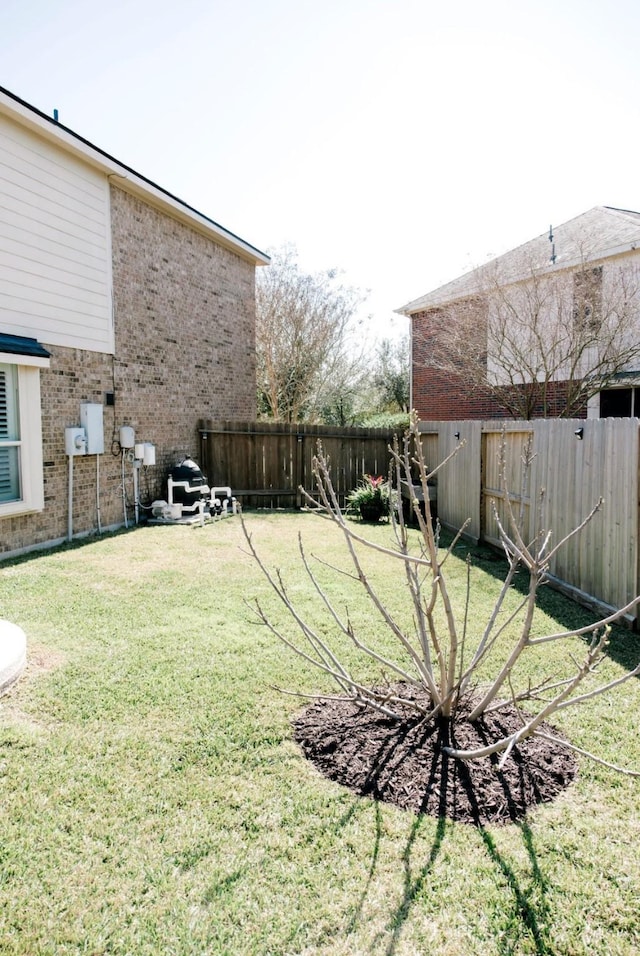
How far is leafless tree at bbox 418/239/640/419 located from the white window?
8.88 meters

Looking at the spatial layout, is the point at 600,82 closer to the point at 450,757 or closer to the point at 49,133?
the point at 49,133

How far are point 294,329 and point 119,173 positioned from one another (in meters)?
11.0

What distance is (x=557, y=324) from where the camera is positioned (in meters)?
11.4

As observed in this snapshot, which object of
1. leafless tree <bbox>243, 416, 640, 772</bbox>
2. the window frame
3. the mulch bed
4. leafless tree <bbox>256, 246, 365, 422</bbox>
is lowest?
the mulch bed

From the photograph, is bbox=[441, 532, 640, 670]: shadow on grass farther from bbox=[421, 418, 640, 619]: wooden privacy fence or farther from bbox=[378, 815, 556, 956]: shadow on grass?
bbox=[378, 815, 556, 956]: shadow on grass

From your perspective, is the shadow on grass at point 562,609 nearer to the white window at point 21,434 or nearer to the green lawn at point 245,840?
the green lawn at point 245,840

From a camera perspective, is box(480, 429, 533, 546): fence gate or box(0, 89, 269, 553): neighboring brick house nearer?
box(480, 429, 533, 546): fence gate

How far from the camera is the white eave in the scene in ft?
23.2

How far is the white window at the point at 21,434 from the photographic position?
7277 millimetres

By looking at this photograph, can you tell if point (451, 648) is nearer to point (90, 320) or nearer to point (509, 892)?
point (509, 892)

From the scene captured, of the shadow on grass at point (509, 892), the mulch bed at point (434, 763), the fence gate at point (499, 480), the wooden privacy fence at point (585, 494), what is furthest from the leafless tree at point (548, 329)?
the shadow on grass at point (509, 892)

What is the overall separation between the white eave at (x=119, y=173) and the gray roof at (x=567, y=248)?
504 cm

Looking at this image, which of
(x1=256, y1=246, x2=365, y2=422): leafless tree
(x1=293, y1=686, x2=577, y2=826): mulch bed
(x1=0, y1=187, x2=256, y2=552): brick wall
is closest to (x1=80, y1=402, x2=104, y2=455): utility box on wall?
(x1=0, y1=187, x2=256, y2=552): brick wall

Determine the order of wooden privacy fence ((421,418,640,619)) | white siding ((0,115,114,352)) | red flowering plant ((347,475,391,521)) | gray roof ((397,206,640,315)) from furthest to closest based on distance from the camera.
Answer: gray roof ((397,206,640,315)), red flowering plant ((347,475,391,521)), white siding ((0,115,114,352)), wooden privacy fence ((421,418,640,619))
